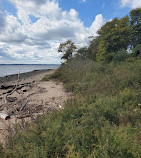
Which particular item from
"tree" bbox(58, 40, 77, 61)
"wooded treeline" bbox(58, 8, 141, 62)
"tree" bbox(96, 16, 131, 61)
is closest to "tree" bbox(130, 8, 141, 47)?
"wooded treeline" bbox(58, 8, 141, 62)

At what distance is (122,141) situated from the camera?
219 cm

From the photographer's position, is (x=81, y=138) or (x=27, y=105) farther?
(x=27, y=105)

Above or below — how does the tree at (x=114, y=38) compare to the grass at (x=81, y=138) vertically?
above

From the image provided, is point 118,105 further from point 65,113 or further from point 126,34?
point 126,34

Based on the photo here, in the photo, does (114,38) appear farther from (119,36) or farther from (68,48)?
(68,48)

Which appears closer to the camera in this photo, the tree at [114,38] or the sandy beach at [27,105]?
the sandy beach at [27,105]

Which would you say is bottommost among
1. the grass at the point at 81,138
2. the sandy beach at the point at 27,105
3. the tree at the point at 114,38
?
the sandy beach at the point at 27,105

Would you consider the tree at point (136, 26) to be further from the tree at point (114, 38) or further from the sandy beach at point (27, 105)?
the sandy beach at point (27, 105)

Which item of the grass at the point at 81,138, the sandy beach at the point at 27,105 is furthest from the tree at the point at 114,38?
the grass at the point at 81,138

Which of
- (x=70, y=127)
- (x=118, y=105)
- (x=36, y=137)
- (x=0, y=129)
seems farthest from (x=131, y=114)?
(x=0, y=129)

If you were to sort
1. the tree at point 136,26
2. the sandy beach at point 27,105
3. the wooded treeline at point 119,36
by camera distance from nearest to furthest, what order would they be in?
the sandy beach at point 27,105
the wooded treeline at point 119,36
the tree at point 136,26

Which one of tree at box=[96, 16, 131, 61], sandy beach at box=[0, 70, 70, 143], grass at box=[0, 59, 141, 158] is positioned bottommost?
sandy beach at box=[0, 70, 70, 143]

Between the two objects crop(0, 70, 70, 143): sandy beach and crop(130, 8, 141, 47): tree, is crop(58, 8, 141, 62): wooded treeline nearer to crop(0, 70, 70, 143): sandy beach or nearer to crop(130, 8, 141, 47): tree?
crop(130, 8, 141, 47): tree

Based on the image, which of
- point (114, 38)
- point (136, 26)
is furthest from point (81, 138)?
point (136, 26)
